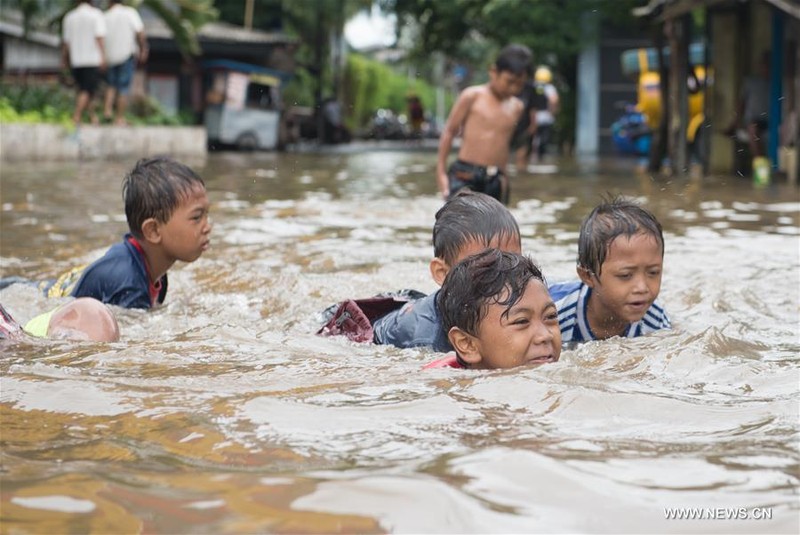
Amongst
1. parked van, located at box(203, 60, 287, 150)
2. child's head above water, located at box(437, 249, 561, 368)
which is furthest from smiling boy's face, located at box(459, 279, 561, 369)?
parked van, located at box(203, 60, 287, 150)

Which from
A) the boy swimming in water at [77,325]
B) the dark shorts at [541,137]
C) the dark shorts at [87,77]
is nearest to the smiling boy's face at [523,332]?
the boy swimming in water at [77,325]

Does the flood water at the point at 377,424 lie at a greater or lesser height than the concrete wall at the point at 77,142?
lesser

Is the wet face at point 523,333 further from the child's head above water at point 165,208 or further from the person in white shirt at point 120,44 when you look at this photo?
the person in white shirt at point 120,44

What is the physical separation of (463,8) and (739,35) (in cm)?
1068

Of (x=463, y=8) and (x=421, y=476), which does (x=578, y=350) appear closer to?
(x=421, y=476)

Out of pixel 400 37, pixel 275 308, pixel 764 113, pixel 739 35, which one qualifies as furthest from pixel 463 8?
pixel 275 308

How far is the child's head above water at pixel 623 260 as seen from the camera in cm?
465

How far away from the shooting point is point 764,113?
1544cm

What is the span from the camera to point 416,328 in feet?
15.1

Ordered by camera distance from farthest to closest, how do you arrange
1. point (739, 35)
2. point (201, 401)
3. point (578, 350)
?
point (739, 35) < point (578, 350) < point (201, 401)

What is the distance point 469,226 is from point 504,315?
3.14ft

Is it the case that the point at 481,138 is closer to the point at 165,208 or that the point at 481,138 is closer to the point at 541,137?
the point at 165,208

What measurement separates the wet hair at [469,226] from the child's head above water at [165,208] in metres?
1.19

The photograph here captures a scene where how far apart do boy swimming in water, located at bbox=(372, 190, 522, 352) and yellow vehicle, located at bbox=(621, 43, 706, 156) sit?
465 inches
